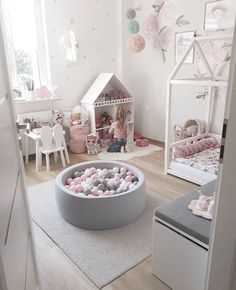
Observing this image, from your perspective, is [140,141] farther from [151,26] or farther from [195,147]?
[151,26]

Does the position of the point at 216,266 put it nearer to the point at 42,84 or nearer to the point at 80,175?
the point at 80,175

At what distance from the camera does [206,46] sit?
11.4ft

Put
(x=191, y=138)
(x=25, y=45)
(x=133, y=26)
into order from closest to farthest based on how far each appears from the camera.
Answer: (x=191, y=138), (x=25, y=45), (x=133, y=26)

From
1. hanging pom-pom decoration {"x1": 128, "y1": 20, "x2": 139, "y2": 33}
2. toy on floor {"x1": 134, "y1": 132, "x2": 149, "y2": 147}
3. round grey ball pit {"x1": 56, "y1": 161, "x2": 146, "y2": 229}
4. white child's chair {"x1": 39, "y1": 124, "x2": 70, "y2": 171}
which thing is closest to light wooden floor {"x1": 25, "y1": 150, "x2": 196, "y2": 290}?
round grey ball pit {"x1": 56, "y1": 161, "x2": 146, "y2": 229}

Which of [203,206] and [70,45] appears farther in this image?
[70,45]

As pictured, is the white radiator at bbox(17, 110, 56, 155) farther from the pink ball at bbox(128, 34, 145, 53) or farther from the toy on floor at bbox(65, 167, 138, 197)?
the pink ball at bbox(128, 34, 145, 53)

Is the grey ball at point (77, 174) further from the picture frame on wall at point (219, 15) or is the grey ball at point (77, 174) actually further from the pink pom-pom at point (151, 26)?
the pink pom-pom at point (151, 26)

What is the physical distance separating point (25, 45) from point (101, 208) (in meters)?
2.74

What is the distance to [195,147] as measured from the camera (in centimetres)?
323

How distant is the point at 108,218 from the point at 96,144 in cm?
195

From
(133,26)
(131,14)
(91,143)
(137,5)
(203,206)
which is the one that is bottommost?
(91,143)

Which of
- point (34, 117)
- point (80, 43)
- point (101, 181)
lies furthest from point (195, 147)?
point (80, 43)

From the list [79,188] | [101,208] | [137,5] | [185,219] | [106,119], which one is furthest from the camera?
[106,119]

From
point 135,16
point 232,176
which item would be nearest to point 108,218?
point 232,176
